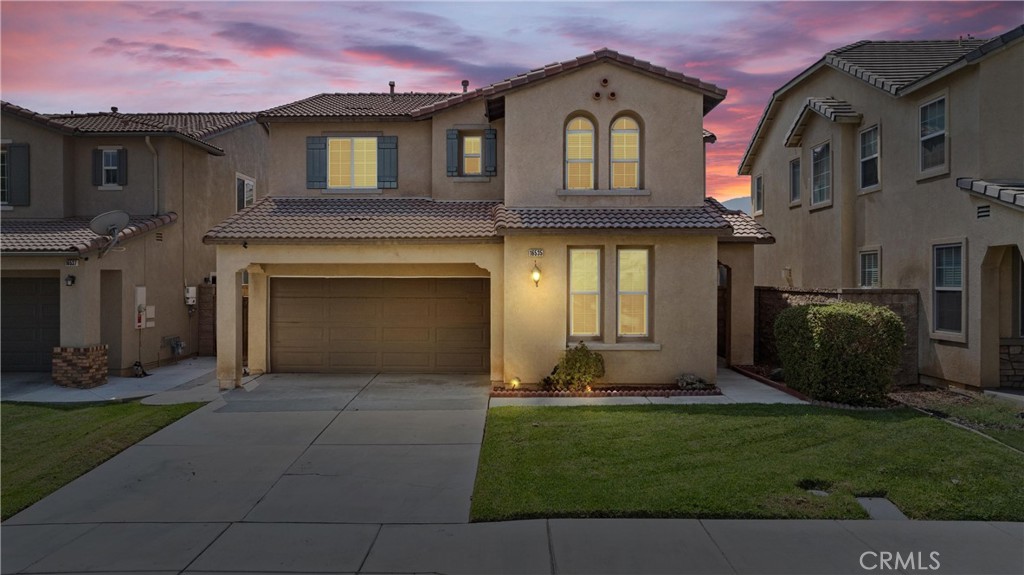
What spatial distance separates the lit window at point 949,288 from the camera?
12219 millimetres

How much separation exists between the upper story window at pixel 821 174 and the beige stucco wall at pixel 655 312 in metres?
6.30

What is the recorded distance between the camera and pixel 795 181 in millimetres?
19531

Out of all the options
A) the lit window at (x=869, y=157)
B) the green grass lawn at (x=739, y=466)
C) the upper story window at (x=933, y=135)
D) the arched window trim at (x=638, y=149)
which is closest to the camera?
the green grass lawn at (x=739, y=466)

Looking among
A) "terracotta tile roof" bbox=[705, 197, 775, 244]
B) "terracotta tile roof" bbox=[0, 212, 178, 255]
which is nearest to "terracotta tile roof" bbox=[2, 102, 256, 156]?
"terracotta tile roof" bbox=[0, 212, 178, 255]

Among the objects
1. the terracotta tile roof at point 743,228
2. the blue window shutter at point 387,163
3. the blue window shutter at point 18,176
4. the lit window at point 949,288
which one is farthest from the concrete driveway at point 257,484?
the blue window shutter at point 18,176

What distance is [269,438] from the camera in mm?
9828

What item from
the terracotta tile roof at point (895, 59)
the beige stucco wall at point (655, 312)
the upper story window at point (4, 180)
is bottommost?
the beige stucco wall at point (655, 312)

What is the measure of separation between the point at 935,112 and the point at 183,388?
16.6 meters

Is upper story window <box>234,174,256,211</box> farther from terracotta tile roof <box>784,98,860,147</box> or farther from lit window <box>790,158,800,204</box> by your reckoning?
lit window <box>790,158,800,204</box>

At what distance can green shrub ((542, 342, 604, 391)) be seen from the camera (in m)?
12.7

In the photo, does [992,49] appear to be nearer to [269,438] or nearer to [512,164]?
[512,164]

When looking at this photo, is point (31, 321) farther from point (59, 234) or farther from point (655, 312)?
point (655, 312)

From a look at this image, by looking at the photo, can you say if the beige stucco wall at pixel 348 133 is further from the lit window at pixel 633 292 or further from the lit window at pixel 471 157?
the lit window at pixel 633 292

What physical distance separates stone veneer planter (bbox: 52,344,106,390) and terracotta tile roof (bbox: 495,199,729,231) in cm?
956
